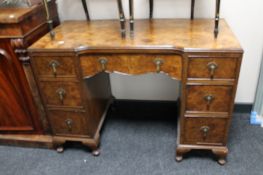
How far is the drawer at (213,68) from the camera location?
3.62 feet

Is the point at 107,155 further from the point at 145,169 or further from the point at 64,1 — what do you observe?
the point at 64,1

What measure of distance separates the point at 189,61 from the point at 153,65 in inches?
6.7

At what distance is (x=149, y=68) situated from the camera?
3.92 feet

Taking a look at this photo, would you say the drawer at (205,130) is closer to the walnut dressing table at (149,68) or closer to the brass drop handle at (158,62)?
the walnut dressing table at (149,68)

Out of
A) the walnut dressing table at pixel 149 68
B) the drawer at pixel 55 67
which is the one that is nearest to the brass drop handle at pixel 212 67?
the walnut dressing table at pixel 149 68

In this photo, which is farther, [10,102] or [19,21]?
[10,102]

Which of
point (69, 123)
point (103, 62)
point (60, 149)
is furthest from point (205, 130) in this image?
point (60, 149)

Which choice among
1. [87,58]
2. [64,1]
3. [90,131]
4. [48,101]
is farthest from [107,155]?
[64,1]

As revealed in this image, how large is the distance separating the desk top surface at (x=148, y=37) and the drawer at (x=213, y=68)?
55 millimetres

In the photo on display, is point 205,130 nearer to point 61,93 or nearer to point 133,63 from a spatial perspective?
point 133,63

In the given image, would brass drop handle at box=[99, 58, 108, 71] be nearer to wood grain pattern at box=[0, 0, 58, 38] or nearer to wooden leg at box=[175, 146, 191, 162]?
wood grain pattern at box=[0, 0, 58, 38]

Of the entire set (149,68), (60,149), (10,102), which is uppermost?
(149,68)

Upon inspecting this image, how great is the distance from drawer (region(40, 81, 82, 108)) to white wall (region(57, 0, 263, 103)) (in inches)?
21.1

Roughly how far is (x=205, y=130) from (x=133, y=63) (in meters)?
0.53
